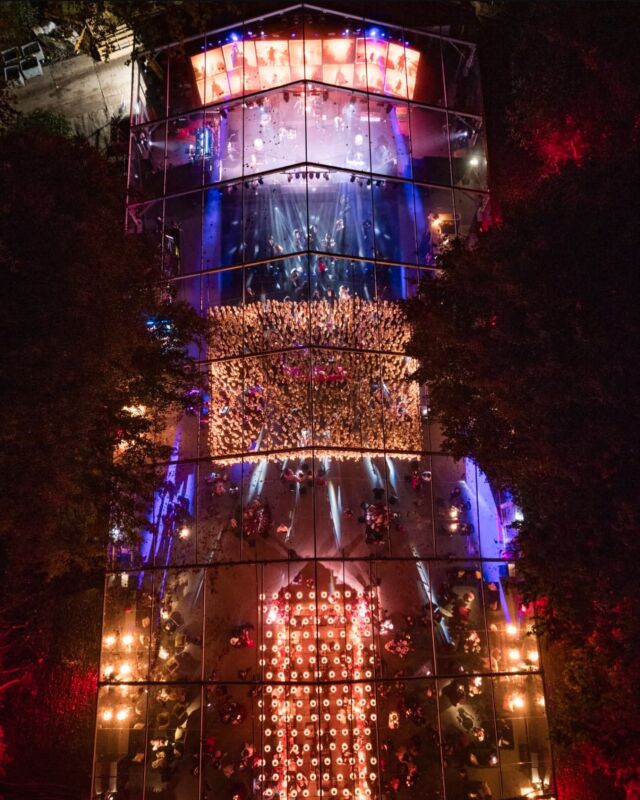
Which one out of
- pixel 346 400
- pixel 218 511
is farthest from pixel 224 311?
pixel 218 511

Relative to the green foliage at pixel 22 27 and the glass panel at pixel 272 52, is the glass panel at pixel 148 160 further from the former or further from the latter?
the green foliage at pixel 22 27

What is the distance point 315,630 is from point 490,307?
608 centimetres

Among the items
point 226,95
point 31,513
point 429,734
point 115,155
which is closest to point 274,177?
point 226,95

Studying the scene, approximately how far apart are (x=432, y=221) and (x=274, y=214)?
3.42 metres

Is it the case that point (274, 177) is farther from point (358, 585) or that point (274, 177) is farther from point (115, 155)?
point (358, 585)

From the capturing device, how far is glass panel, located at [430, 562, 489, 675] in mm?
12023

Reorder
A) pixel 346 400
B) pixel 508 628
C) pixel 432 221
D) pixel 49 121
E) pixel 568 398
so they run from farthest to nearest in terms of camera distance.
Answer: pixel 49 121 → pixel 432 221 → pixel 346 400 → pixel 508 628 → pixel 568 398

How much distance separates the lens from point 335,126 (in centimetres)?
1466

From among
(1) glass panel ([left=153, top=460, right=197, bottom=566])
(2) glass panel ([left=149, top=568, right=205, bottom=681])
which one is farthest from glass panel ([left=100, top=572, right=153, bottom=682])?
(1) glass panel ([left=153, top=460, right=197, bottom=566])

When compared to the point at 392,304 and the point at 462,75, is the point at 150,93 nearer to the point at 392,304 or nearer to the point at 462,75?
the point at 462,75

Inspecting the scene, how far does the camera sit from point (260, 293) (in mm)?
13656

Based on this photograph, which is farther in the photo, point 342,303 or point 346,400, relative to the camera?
point 342,303

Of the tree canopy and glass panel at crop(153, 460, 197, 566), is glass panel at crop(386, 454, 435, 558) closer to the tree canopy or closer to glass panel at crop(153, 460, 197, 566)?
the tree canopy

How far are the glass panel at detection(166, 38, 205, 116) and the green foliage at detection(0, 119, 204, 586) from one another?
4079mm
